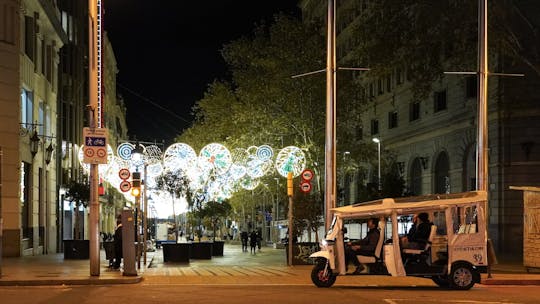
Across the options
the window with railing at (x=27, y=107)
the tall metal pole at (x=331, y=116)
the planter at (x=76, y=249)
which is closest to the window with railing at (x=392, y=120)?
the window with railing at (x=27, y=107)

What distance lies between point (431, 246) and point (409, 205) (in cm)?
108

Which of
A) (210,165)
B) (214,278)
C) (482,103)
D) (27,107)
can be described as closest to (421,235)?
(214,278)

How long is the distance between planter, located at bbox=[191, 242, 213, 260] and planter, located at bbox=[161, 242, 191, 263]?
3440 mm

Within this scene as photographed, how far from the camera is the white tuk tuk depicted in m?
17.0

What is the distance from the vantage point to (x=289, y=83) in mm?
39656

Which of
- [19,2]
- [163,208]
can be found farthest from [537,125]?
[19,2]

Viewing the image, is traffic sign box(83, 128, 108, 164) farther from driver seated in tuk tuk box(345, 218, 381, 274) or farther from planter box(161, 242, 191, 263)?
planter box(161, 242, 191, 263)

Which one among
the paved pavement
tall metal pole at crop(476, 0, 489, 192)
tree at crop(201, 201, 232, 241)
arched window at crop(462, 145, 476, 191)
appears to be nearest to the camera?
the paved pavement

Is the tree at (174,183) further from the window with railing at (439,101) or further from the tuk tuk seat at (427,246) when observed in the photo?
the tuk tuk seat at (427,246)

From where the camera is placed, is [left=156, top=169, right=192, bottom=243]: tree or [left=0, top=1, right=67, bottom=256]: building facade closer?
[left=0, top=1, right=67, bottom=256]: building facade

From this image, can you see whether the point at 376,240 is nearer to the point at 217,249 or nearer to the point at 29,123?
the point at 29,123

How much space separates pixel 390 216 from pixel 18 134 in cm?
1877

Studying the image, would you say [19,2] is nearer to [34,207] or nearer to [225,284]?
[34,207]

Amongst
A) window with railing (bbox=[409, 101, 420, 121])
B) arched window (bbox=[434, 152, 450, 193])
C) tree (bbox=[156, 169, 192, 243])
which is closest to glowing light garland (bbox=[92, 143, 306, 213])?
tree (bbox=[156, 169, 192, 243])
